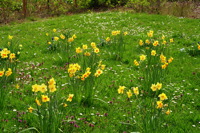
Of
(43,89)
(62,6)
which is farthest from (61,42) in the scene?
(62,6)

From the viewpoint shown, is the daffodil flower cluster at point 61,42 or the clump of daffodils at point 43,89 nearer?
the clump of daffodils at point 43,89

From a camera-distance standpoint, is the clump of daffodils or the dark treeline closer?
the clump of daffodils

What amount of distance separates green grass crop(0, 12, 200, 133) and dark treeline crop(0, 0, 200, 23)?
576 cm

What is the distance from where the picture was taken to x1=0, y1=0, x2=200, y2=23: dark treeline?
16922mm

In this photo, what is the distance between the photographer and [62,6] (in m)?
19.9

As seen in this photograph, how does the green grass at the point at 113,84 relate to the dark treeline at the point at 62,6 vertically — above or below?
below

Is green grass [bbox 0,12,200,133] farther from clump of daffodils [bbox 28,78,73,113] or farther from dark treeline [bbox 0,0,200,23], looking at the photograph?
dark treeline [bbox 0,0,200,23]

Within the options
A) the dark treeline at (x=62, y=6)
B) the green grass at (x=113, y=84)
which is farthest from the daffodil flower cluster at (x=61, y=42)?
the dark treeline at (x=62, y=6)

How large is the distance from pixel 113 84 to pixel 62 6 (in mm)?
16019

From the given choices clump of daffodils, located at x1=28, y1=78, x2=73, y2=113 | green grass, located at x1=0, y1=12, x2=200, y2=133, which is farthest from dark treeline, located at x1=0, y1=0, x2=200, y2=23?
clump of daffodils, located at x1=28, y1=78, x2=73, y2=113

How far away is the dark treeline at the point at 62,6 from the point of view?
16.9 m

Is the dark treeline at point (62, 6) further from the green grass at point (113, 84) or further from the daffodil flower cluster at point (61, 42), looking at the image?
the daffodil flower cluster at point (61, 42)

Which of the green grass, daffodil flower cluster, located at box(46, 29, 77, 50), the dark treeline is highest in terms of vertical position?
the dark treeline

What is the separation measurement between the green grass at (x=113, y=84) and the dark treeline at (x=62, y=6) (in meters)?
5.76
